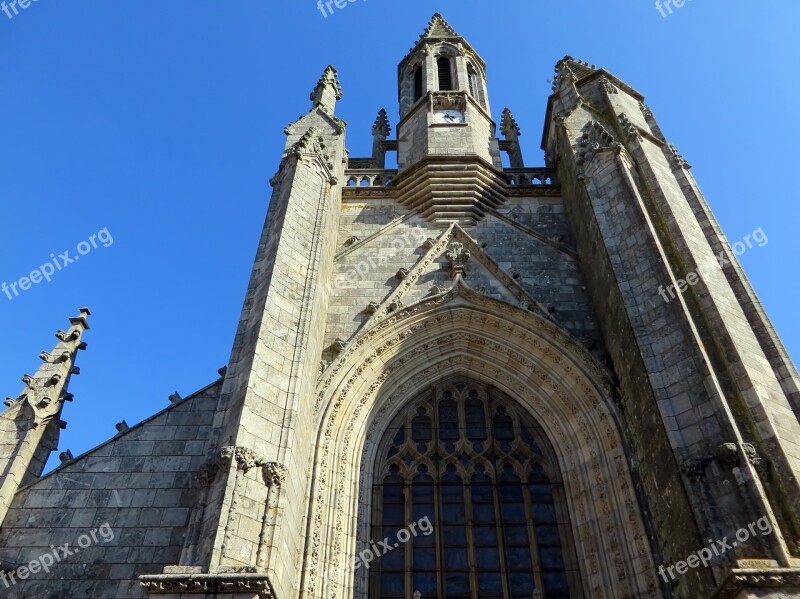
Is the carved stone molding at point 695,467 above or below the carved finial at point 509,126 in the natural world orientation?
below

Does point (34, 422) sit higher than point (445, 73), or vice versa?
point (445, 73)

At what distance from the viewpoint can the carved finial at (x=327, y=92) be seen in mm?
15922

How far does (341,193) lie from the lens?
49.3ft

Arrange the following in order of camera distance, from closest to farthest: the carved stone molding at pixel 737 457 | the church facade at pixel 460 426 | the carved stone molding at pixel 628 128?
the carved stone molding at pixel 737 457, the church facade at pixel 460 426, the carved stone molding at pixel 628 128

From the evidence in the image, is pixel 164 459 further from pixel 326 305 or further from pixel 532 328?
pixel 532 328

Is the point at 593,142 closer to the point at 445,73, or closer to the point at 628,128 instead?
the point at 628,128

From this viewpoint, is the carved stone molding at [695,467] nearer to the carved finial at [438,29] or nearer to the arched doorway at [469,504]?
the arched doorway at [469,504]

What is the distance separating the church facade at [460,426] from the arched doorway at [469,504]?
0.03 meters

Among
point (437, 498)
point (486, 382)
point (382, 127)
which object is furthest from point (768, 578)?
point (382, 127)

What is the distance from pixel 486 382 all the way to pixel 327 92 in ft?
28.0

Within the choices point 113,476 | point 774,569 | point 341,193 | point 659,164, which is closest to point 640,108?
point 659,164

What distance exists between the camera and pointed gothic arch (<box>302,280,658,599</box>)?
352 inches

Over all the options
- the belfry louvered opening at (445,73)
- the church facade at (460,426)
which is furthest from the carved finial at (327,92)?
the belfry louvered opening at (445,73)

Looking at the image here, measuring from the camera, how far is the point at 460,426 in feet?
36.8
